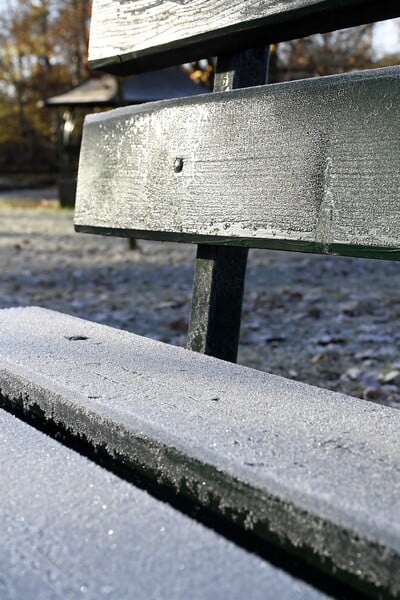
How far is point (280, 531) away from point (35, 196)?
847 inches

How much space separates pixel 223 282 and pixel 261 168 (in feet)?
1.10

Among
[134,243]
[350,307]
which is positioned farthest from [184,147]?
[134,243]

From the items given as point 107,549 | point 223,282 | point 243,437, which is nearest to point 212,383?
point 243,437

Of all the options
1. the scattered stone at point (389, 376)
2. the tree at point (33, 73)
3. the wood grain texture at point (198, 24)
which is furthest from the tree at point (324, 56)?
the tree at point (33, 73)

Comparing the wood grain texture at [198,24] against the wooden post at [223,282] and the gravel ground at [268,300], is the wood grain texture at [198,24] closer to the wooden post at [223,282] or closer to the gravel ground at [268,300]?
the wooden post at [223,282]

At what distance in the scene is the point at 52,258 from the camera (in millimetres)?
7348

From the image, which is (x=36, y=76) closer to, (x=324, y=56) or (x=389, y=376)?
(x=324, y=56)

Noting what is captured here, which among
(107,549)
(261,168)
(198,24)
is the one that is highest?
(198,24)

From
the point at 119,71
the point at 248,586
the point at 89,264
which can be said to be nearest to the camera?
the point at 248,586

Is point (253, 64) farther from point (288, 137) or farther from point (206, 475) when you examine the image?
point (206, 475)

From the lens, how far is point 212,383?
997mm

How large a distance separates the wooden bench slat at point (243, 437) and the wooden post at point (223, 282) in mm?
308

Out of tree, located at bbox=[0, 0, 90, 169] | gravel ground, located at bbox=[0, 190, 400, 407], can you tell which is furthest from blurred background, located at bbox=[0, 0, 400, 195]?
gravel ground, located at bbox=[0, 190, 400, 407]

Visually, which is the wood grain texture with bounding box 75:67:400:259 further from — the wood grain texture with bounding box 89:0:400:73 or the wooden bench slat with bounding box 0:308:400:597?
the wooden bench slat with bounding box 0:308:400:597
